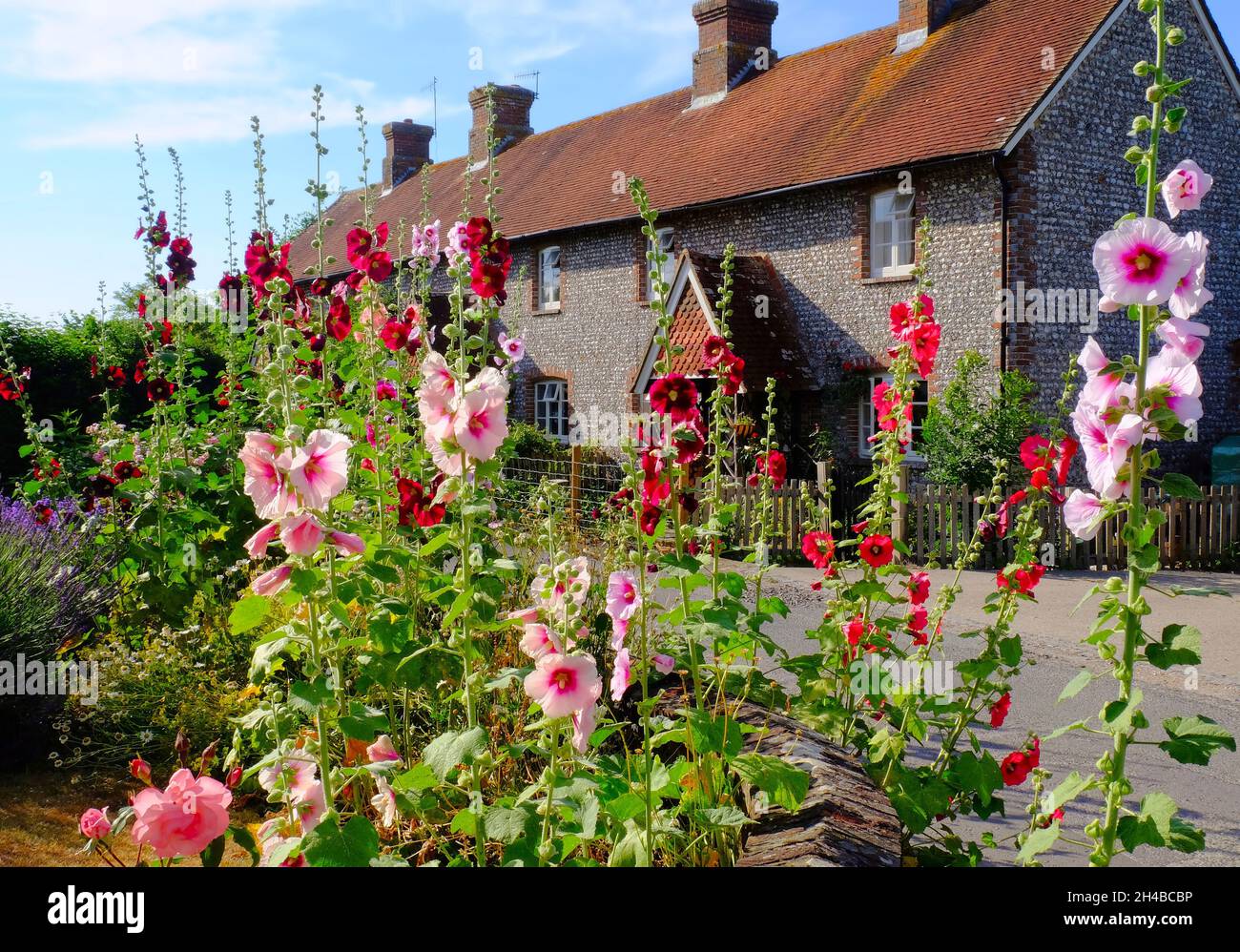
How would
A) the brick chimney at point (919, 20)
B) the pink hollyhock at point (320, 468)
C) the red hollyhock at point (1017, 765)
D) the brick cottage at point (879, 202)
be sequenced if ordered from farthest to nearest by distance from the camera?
1. the brick chimney at point (919, 20)
2. the brick cottage at point (879, 202)
3. the red hollyhock at point (1017, 765)
4. the pink hollyhock at point (320, 468)

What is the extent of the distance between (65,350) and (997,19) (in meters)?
15.9

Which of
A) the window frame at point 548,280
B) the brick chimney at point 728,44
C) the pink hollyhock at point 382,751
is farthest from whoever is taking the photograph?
the window frame at point 548,280

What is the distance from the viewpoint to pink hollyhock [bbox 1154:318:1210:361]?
2.53 meters

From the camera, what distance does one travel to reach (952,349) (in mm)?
16891

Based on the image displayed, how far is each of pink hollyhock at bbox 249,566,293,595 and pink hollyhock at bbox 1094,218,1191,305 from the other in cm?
198

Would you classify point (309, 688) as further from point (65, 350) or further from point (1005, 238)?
point (1005, 238)

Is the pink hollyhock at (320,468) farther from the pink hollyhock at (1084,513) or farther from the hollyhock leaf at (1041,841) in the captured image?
the hollyhock leaf at (1041,841)

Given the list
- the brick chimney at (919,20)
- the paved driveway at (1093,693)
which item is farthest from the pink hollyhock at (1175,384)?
the brick chimney at (919,20)

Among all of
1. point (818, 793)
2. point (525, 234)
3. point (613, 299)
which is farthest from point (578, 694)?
point (525, 234)

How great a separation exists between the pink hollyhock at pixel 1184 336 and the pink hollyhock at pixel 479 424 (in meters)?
1.59

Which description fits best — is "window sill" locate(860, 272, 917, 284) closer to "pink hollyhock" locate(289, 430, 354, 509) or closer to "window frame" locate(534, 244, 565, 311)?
"window frame" locate(534, 244, 565, 311)

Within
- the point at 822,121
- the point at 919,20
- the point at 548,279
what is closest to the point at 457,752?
the point at 822,121

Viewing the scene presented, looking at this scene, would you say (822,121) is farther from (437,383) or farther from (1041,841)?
(1041,841)

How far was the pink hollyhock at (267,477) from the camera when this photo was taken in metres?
2.43
